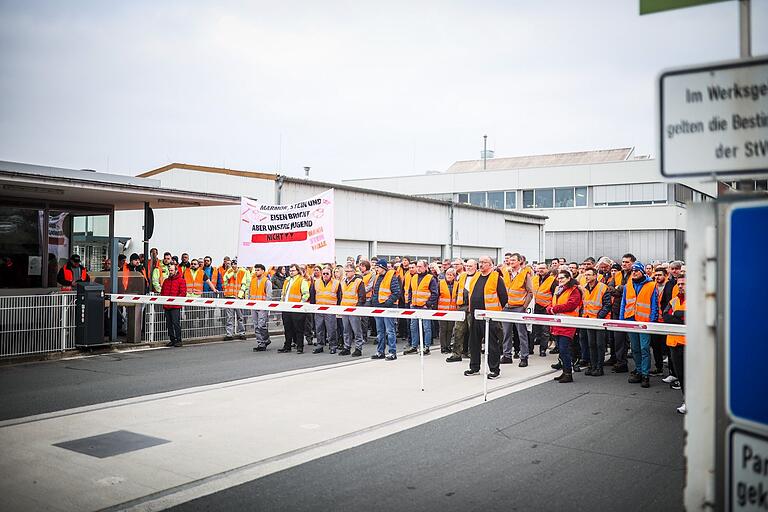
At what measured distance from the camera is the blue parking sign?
253 centimetres

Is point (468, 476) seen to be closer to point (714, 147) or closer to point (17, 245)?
point (714, 147)

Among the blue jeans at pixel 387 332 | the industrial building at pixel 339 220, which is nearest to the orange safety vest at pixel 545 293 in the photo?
the blue jeans at pixel 387 332

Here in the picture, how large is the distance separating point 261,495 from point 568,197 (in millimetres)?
46228

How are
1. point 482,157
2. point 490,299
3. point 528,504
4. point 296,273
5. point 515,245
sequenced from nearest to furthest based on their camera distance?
point 528,504, point 490,299, point 296,273, point 515,245, point 482,157

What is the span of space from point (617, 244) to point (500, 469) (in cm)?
4297

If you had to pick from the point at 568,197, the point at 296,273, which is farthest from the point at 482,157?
the point at 296,273

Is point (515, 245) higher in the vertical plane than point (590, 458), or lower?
higher

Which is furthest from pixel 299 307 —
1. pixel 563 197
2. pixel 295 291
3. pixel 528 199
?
pixel 528 199

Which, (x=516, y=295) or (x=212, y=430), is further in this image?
(x=516, y=295)

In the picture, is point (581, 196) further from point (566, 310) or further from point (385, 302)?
point (566, 310)

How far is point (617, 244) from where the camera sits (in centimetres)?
4622

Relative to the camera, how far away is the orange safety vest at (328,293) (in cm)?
1477

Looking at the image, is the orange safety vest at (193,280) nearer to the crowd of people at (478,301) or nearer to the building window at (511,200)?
the crowd of people at (478,301)

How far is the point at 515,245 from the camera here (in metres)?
37.7
